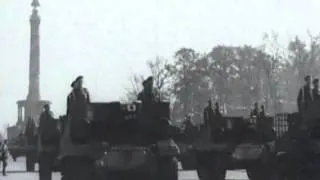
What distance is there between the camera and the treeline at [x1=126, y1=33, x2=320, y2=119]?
278 feet

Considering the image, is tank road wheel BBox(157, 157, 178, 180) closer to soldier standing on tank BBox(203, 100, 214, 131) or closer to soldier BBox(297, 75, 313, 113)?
soldier BBox(297, 75, 313, 113)

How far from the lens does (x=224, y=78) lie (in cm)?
9112

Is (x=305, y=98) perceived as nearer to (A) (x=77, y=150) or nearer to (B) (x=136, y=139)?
(B) (x=136, y=139)

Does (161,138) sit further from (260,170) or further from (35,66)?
(35,66)

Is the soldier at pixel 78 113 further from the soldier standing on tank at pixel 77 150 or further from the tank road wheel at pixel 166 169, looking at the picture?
the tank road wheel at pixel 166 169

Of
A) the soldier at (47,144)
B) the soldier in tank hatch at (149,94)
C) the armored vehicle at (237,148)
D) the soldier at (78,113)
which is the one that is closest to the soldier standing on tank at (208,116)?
the armored vehicle at (237,148)

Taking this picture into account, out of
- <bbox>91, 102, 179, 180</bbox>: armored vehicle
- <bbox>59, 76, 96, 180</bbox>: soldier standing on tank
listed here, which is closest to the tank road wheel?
<bbox>91, 102, 179, 180</bbox>: armored vehicle

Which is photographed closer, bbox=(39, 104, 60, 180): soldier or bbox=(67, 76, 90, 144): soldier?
bbox=(67, 76, 90, 144): soldier

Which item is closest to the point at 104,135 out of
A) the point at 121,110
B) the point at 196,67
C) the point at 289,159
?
the point at 121,110

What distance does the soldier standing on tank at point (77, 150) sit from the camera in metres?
15.4

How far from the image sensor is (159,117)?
16250 millimetres

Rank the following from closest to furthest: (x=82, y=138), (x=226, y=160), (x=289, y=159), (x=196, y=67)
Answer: (x=82, y=138)
(x=289, y=159)
(x=226, y=160)
(x=196, y=67)

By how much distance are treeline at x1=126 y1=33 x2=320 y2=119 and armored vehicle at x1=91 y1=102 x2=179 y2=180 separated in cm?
6318

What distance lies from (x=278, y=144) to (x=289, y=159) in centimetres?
72
